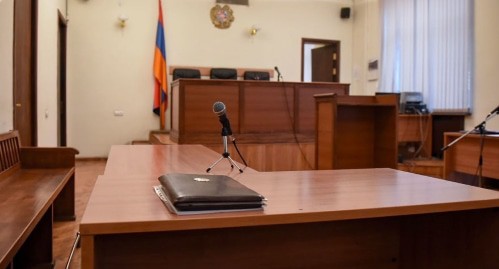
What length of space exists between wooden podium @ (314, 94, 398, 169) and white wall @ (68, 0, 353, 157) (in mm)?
4128

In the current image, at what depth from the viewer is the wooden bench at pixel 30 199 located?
5.27 ft

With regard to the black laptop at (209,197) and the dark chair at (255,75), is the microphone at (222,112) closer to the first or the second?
the black laptop at (209,197)

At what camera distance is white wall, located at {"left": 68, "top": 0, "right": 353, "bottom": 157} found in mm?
7039

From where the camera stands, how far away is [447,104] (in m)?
5.99

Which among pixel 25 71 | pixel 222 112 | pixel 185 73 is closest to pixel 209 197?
pixel 222 112

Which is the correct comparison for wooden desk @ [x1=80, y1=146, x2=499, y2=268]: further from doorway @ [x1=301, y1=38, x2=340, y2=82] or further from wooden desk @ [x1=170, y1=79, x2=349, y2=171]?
doorway @ [x1=301, y1=38, x2=340, y2=82]

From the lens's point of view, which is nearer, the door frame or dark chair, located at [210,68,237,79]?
the door frame

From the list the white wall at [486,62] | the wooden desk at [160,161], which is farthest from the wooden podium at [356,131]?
the white wall at [486,62]

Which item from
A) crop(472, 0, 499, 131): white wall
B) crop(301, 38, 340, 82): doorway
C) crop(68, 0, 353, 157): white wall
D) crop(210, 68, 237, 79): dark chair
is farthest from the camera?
crop(301, 38, 340, 82): doorway

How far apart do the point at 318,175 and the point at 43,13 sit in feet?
14.1

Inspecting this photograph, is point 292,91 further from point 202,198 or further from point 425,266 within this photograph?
point 202,198

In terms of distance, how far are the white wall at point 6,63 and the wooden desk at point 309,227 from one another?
87.7 inches

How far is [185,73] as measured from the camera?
717 centimetres

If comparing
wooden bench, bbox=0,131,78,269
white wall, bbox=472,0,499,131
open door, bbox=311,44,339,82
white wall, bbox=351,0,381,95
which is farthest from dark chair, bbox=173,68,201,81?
white wall, bbox=472,0,499,131
